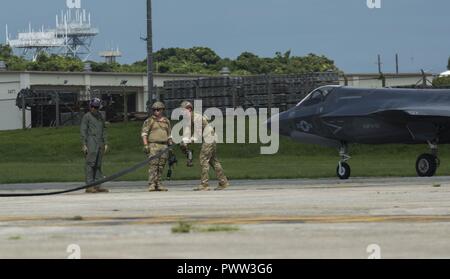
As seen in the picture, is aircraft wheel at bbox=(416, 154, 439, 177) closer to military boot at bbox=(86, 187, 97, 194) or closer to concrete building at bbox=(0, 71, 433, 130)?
military boot at bbox=(86, 187, 97, 194)

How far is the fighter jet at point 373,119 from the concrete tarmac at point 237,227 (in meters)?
10.5

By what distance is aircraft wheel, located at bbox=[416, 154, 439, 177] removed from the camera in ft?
94.4

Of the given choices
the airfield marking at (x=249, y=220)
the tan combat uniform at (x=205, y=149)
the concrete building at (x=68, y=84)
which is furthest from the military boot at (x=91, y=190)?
the concrete building at (x=68, y=84)

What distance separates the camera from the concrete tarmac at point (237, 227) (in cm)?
926

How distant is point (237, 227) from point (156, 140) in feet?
39.4

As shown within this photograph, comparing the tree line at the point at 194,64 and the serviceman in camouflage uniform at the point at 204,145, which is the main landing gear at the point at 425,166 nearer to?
the serviceman in camouflage uniform at the point at 204,145

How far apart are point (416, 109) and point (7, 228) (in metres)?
17.3

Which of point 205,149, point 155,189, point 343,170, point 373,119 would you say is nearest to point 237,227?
point 205,149

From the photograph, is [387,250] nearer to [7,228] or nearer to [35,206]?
[7,228]

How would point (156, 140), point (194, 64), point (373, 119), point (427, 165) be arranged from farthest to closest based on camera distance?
point (194, 64) < point (427, 165) < point (373, 119) < point (156, 140)

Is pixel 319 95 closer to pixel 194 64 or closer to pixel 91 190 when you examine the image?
pixel 91 190

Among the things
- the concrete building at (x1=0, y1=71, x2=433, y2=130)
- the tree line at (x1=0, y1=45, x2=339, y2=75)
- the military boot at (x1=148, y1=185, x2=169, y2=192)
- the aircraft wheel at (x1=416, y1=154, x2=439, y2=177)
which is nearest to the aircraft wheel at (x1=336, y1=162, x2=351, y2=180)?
the aircraft wheel at (x1=416, y1=154, x2=439, y2=177)

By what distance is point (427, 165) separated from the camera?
28.8 m
